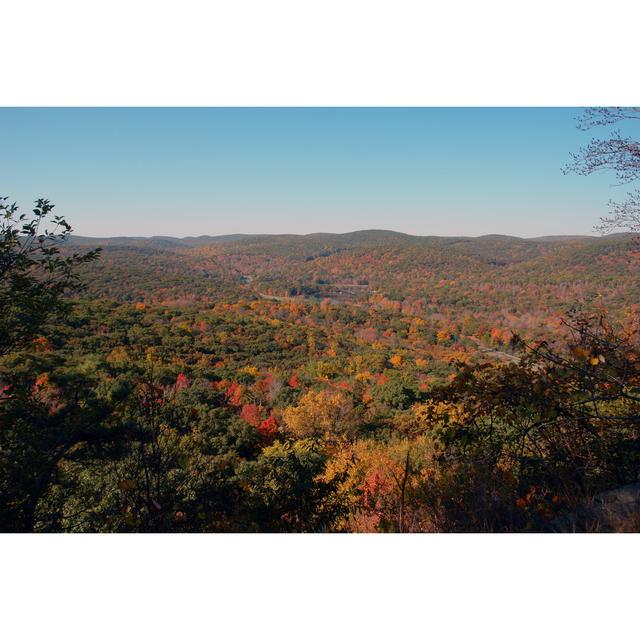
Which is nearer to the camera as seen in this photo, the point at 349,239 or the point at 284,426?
the point at 284,426

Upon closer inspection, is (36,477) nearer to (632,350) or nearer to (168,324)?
(632,350)

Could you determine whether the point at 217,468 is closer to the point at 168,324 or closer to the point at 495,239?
the point at 168,324

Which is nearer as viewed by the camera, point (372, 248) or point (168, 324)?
point (168, 324)

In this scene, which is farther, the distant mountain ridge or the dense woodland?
the distant mountain ridge

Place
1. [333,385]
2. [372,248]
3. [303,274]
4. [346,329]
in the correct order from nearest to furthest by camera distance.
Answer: [333,385] → [346,329] → [303,274] → [372,248]

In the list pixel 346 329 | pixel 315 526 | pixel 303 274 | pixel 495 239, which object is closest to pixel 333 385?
pixel 315 526

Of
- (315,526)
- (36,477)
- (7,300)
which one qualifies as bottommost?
(315,526)

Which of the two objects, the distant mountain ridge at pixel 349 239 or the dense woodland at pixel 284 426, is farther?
the distant mountain ridge at pixel 349 239

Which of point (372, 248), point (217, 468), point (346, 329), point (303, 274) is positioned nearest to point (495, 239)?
point (372, 248)

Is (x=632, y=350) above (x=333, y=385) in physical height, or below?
above

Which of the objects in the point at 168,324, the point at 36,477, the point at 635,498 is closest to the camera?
the point at 635,498
